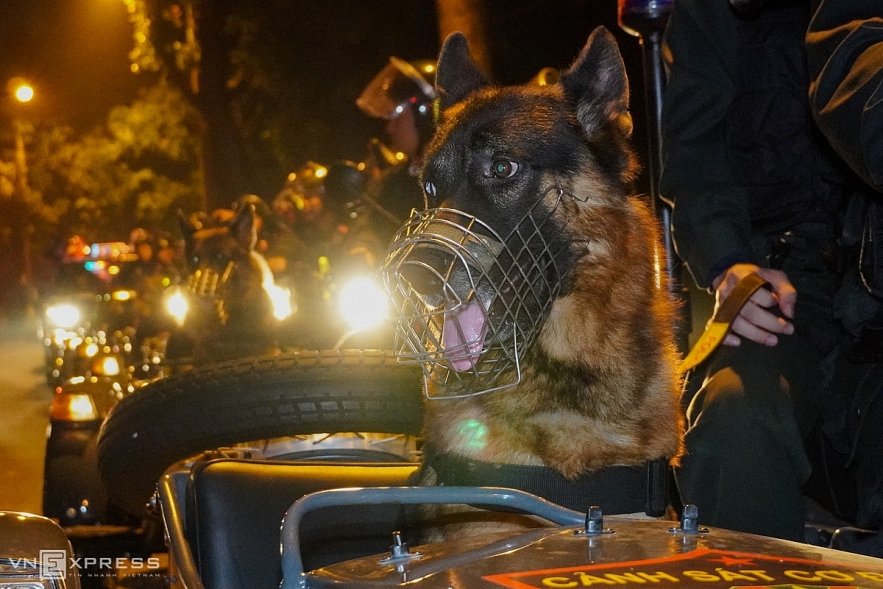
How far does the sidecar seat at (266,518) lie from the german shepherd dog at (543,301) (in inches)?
10.3

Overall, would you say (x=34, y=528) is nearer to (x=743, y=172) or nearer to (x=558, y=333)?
(x=558, y=333)

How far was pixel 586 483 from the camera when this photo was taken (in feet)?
9.18

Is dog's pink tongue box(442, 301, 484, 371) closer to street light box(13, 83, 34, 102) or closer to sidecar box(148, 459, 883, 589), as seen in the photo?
sidecar box(148, 459, 883, 589)

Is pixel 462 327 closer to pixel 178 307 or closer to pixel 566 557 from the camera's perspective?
pixel 566 557

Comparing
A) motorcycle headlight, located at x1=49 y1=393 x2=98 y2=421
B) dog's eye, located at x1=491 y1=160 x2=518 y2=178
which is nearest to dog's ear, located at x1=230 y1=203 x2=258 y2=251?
motorcycle headlight, located at x1=49 y1=393 x2=98 y2=421

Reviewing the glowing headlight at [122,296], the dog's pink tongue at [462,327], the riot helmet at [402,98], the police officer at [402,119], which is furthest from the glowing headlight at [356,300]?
the glowing headlight at [122,296]

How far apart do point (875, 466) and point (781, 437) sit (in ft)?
0.89

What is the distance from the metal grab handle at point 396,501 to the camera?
160cm

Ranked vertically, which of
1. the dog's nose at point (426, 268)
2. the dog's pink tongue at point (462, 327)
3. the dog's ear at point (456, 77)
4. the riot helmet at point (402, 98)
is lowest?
the dog's pink tongue at point (462, 327)

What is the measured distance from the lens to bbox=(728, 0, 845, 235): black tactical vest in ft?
11.1

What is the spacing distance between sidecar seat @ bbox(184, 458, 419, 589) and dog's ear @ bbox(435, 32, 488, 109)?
4.29 ft

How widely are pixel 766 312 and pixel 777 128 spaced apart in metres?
0.73

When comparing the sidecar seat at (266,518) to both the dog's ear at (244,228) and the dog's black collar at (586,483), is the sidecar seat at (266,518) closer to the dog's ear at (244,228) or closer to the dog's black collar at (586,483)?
the dog's black collar at (586,483)

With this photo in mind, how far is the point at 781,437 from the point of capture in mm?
3004
